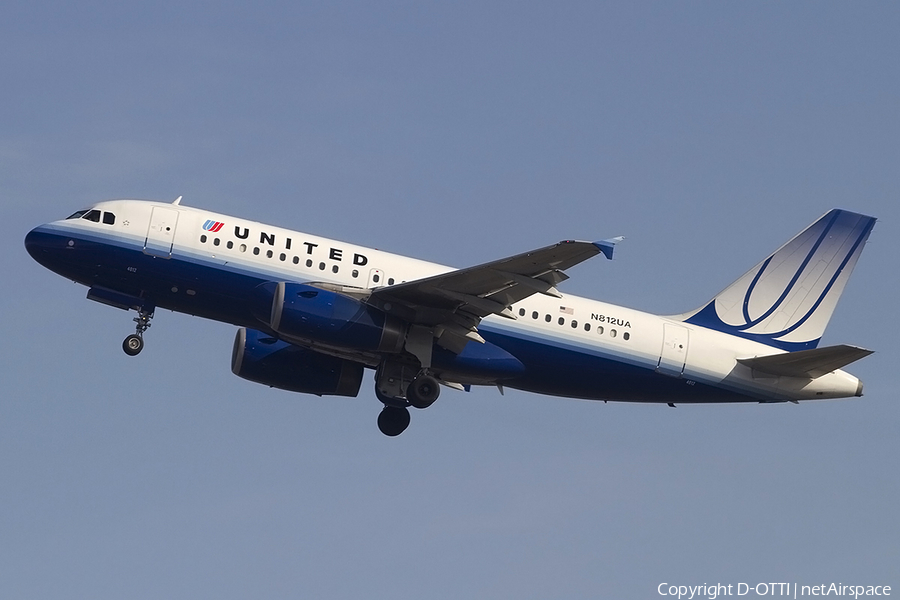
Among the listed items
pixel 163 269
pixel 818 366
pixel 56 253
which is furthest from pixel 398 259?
pixel 818 366

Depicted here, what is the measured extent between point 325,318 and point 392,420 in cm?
691

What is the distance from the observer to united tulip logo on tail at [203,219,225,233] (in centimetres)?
3884

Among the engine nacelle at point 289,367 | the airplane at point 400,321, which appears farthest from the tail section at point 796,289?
the engine nacelle at point 289,367

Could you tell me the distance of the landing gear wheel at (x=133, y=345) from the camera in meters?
39.5

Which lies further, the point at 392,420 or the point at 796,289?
the point at 796,289

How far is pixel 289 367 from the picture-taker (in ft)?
138

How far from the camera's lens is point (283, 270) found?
1521 inches

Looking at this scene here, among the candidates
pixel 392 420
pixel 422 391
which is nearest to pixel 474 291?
pixel 422 391

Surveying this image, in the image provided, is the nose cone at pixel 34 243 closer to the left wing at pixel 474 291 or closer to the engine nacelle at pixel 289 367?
the engine nacelle at pixel 289 367

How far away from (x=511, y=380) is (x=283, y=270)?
7.70m

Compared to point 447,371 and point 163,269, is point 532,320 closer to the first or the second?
point 447,371

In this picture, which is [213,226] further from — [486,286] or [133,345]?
[486,286]

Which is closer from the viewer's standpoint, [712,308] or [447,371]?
[447,371]

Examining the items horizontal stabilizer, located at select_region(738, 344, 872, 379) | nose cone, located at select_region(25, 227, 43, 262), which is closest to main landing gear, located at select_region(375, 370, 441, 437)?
horizontal stabilizer, located at select_region(738, 344, 872, 379)
